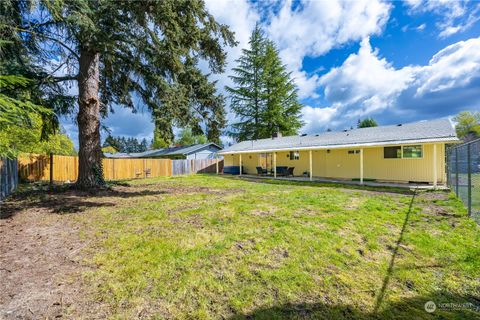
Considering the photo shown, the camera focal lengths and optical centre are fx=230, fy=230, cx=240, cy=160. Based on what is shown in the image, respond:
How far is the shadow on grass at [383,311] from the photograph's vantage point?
96.7 inches

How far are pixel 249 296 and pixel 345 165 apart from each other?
14.1m

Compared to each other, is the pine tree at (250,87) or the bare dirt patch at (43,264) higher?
the pine tree at (250,87)

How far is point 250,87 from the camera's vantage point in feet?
100

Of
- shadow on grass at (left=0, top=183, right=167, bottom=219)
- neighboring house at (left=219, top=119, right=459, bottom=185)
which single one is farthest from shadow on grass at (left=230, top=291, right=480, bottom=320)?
neighboring house at (left=219, top=119, right=459, bottom=185)

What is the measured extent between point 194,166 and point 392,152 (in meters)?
17.0

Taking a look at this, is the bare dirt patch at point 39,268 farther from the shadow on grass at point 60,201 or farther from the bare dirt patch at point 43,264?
the shadow on grass at point 60,201

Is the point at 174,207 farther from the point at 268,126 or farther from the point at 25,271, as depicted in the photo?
the point at 268,126

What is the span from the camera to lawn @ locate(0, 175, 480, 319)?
2.61m

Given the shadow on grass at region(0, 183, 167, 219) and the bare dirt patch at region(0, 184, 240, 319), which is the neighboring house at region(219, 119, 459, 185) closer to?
the shadow on grass at region(0, 183, 167, 219)

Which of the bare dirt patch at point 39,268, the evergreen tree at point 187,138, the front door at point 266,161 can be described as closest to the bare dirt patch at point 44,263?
the bare dirt patch at point 39,268

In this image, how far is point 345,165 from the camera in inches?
594

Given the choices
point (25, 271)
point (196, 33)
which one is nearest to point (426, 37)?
point (196, 33)

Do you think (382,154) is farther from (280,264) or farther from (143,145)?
(143,145)

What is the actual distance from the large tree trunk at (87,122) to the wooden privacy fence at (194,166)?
1203cm
